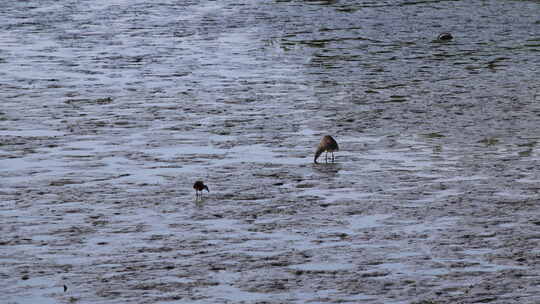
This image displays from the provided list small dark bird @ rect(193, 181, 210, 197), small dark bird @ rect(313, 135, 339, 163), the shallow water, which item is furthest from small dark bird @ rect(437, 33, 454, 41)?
small dark bird @ rect(193, 181, 210, 197)

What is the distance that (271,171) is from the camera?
1138 cm

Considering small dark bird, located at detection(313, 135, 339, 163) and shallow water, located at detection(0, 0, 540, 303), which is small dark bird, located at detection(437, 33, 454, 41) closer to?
shallow water, located at detection(0, 0, 540, 303)

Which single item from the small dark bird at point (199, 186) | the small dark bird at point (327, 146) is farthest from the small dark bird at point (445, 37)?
the small dark bird at point (199, 186)

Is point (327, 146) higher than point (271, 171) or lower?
higher

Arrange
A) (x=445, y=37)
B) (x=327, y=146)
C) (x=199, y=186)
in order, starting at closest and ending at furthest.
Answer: (x=199, y=186), (x=327, y=146), (x=445, y=37)

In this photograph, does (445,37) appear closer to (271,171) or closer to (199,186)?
(271,171)

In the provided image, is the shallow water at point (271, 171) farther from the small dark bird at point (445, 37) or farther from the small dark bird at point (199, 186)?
the small dark bird at point (445, 37)

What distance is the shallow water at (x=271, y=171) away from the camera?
796 centimetres

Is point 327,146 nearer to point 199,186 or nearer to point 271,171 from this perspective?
point 271,171

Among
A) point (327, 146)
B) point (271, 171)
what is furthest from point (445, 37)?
point (271, 171)

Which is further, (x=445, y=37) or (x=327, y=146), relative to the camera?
(x=445, y=37)

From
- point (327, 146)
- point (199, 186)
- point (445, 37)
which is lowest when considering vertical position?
point (199, 186)

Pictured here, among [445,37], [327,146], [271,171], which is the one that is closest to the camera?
[271,171]

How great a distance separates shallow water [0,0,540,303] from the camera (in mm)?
7957
